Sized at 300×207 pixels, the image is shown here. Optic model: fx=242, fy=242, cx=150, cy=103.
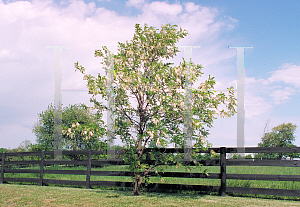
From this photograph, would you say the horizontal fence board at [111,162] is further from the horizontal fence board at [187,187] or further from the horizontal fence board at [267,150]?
the horizontal fence board at [267,150]

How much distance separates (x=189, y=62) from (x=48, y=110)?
64.8 ft

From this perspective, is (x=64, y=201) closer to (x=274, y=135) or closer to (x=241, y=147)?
(x=241, y=147)

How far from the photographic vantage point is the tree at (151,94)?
6.91 metres

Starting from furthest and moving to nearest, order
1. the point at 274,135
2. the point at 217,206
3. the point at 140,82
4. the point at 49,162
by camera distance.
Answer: the point at 274,135
the point at 49,162
the point at 140,82
the point at 217,206

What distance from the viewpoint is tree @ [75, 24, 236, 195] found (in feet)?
22.7

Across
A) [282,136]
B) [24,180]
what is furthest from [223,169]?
[282,136]

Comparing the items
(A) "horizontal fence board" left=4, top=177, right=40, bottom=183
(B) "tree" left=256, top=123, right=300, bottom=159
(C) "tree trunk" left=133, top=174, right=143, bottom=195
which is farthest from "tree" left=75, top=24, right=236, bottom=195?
(B) "tree" left=256, top=123, right=300, bottom=159

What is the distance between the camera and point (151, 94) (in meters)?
6.73

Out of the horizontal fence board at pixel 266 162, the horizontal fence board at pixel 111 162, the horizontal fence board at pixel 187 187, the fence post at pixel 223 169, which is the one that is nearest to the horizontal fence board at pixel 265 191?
the fence post at pixel 223 169

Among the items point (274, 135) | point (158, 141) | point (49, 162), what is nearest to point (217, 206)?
point (158, 141)

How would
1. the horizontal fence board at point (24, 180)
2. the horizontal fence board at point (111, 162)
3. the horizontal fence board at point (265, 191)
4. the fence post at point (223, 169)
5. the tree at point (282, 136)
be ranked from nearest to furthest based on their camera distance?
the horizontal fence board at point (265, 191), the fence post at point (223, 169), the horizontal fence board at point (111, 162), the horizontal fence board at point (24, 180), the tree at point (282, 136)

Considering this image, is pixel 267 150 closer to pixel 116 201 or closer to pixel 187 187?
pixel 187 187

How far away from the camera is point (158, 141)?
640 cm

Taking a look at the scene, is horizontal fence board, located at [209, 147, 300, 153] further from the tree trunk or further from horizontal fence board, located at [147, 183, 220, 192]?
the tree trunk
